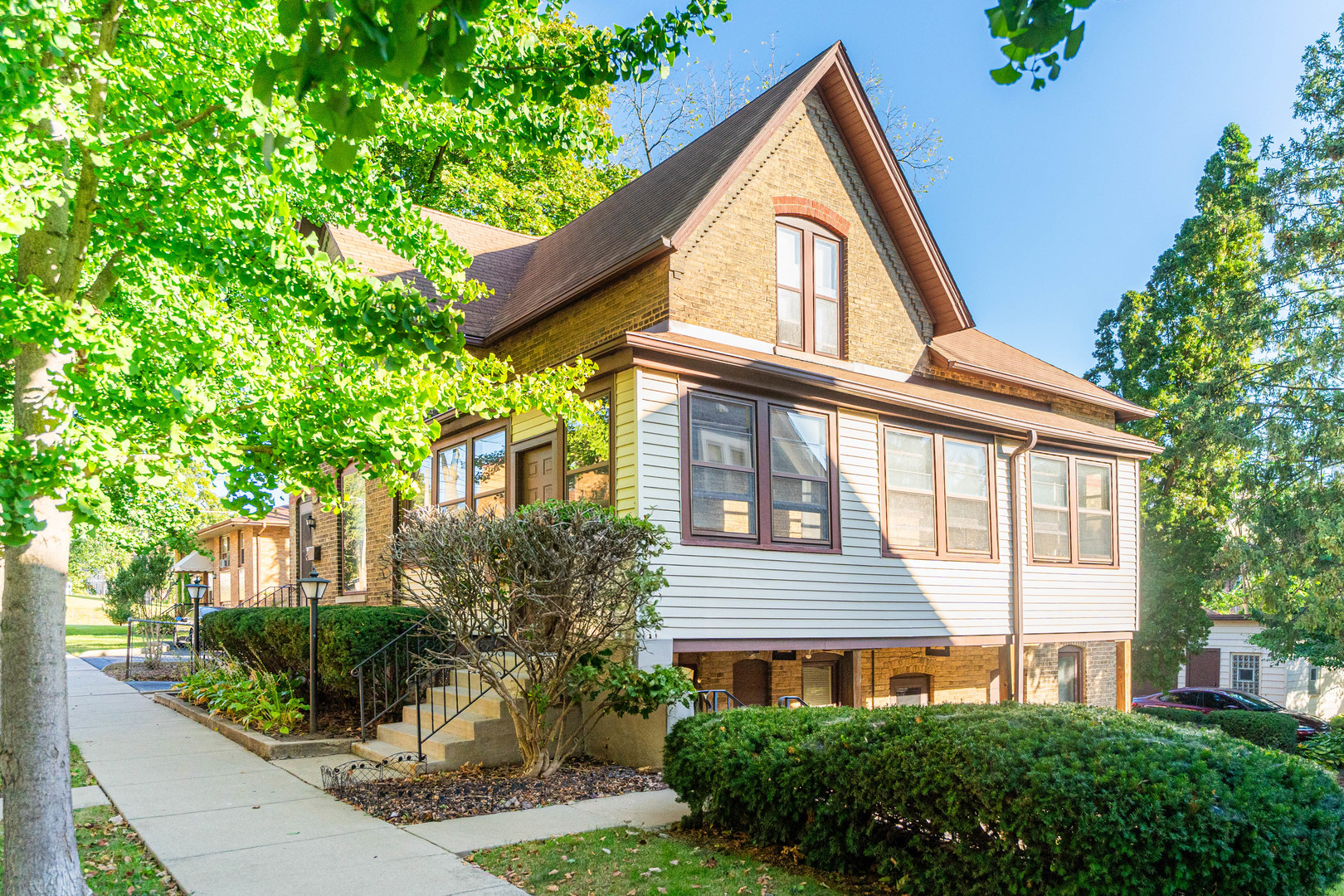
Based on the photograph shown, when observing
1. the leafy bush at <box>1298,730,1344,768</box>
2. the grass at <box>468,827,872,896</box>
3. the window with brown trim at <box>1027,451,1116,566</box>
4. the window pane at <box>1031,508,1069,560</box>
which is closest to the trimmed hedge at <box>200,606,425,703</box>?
the grass at <box>468,827,872,896</box>

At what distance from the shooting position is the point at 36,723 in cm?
545

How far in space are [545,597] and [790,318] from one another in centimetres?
606

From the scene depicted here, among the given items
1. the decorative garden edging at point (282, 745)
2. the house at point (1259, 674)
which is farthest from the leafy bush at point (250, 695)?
the house at point (1259, 674)

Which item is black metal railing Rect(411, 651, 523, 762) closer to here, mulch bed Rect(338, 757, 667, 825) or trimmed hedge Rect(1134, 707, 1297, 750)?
mulch bed Rect(338, 757, 667, 825)

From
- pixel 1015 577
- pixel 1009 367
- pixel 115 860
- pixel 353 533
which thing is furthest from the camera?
pixel 353 533

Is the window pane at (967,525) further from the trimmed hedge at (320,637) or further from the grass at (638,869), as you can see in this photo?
the grass at (638,869)

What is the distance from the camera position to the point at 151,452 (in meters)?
6.20

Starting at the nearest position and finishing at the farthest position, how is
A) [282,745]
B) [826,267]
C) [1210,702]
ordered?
[282,745] → [826,267] → [1210,702]

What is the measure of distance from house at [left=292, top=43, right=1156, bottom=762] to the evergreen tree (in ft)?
23.3

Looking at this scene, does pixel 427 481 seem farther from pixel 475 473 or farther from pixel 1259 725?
pixel 1259 725

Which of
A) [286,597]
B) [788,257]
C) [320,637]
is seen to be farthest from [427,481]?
[286,597]

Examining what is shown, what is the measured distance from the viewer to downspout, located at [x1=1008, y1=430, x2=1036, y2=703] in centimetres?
1399

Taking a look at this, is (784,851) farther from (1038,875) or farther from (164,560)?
(164,560)

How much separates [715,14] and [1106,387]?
23.7 m
